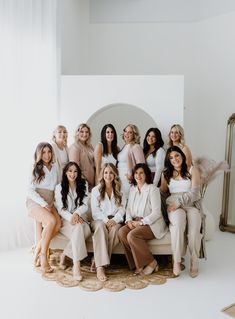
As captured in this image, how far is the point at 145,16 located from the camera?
530 centimetres

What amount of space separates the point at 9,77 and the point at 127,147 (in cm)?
149

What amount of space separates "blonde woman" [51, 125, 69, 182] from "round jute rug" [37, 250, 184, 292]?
1.06 m

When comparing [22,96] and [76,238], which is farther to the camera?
[22,96]

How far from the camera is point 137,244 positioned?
3523 millimetres

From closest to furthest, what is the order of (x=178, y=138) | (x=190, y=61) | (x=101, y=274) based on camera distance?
(x=101, y=274)
(x=178, y=138)
(x=190, y=61)

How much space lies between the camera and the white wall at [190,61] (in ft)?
16.7

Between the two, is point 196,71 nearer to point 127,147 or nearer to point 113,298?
point 127,147

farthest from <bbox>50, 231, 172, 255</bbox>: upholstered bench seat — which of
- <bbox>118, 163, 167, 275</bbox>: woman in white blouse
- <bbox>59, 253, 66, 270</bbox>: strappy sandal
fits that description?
<bbox>59, 253, 66, 270</bbox>: strappy sandal

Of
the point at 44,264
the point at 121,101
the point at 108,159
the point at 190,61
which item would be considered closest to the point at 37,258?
the point at 44,264

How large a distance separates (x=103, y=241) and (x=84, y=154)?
43.6 inches

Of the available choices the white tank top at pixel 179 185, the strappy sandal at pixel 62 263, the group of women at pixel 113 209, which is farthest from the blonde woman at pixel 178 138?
the strappy sandal at pixel 62 263

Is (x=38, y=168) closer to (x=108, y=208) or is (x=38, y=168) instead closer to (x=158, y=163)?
(x=108, y=208)

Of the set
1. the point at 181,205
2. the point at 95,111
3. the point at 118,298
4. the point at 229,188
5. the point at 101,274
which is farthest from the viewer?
the point at 229,188

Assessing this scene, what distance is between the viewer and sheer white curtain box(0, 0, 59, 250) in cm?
412
